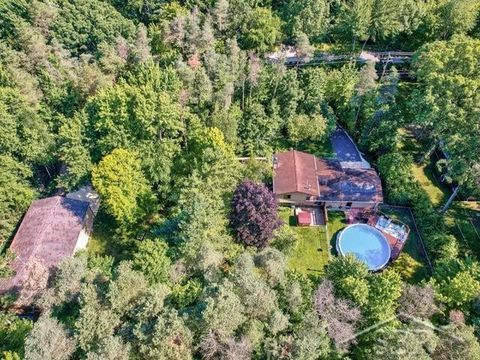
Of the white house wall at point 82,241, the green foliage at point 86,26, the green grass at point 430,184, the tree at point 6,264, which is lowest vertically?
the white house wall at point 82,241

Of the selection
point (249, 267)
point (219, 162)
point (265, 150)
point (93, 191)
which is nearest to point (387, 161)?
point (265, 150)

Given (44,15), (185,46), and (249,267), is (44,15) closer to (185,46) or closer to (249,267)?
(185,46)

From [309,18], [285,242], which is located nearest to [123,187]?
[285,242]

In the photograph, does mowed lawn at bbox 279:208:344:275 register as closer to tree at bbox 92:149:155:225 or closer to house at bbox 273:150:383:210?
house at bbox 273:150:383:210

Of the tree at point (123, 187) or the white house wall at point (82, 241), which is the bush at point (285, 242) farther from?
the white house wall at point (82, 241)

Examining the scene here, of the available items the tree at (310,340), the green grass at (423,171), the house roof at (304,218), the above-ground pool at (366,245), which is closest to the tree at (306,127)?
the green grass at (423,171)
